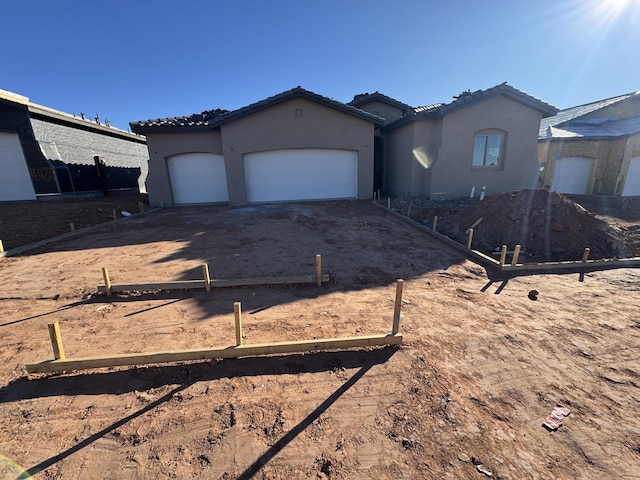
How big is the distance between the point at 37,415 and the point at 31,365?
2.21 ft

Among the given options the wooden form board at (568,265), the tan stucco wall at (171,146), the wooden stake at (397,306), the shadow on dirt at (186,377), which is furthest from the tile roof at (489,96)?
the shadow on dirt at (186,377)

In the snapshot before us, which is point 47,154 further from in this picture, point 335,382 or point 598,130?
point 598,130

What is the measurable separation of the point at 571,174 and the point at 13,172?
98.4 feet

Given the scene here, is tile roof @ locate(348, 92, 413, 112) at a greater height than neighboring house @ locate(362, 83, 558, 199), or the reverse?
tile roof @ locate(348, 92, 413, 112)

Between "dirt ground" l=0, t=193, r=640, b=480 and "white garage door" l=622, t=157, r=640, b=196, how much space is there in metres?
16.1

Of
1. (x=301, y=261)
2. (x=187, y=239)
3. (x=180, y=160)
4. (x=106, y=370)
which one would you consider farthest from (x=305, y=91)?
(x=106, y=370)

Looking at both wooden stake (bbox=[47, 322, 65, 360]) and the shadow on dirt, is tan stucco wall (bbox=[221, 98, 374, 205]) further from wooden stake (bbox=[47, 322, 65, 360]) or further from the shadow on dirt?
the shadow on dirt

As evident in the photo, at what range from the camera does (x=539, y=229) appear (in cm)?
726

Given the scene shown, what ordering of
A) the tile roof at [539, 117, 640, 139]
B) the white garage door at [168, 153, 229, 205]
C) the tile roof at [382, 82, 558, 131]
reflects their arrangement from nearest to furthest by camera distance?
the tile roof at [382, 82, 558, 131] < the white garage door at [168, 153, 229, 205] < the tile roof at [539, 117, 640, 139]

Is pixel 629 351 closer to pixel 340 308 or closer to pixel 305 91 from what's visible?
pixel 340 308

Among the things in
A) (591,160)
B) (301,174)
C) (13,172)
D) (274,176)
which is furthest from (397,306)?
(591,160)

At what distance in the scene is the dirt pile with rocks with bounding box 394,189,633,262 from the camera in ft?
22.0

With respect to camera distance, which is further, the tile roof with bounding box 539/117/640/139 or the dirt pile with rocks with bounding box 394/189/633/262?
the tile roof with bounding box 539/117/640/139

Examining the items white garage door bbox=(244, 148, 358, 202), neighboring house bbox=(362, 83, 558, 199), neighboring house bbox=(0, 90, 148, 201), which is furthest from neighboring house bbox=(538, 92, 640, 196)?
neighboring house bbox=(0, 90, 148, 201)
